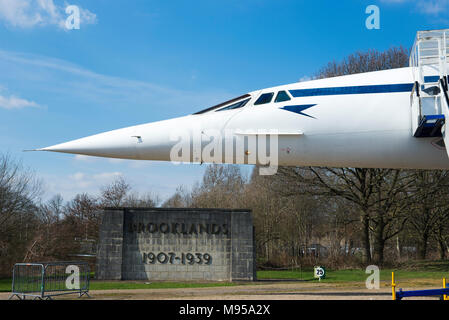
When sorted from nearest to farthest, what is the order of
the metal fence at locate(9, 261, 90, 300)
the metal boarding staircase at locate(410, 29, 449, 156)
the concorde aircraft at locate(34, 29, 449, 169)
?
1. the metal boarding staircase at locate(410, 29, 449, 156)
2. the concorde aircraft at locate(34, 29, 449, 169)
3. the metal fence at locate(9, 261, 90, 300)


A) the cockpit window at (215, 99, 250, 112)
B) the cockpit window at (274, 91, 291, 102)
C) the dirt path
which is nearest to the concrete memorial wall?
the dirt path

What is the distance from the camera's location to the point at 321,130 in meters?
9.79

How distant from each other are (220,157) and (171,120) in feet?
5.01

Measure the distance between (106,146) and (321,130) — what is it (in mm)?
5097

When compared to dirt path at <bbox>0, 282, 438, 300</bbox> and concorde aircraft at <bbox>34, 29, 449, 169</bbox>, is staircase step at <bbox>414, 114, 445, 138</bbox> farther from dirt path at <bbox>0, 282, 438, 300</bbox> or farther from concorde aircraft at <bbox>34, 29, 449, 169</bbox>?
dirt path at <bbox>0, 282, 438, 300</bbox>

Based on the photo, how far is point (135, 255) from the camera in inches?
688

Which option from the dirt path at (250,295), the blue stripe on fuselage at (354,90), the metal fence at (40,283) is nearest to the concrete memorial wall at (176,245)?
the metal fence at (40,283)

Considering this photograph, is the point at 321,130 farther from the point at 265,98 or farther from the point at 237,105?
the point at 237,105

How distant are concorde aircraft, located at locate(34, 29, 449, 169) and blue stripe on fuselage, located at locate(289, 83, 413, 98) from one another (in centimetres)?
2

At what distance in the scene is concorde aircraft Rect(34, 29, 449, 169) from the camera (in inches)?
376

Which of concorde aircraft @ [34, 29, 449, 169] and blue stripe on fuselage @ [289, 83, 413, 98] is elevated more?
blue stripe on fuselage @ [289, 83, 413, 98]

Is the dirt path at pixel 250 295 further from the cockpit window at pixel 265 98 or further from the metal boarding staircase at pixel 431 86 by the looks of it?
the cockpit window at pixel 265 98

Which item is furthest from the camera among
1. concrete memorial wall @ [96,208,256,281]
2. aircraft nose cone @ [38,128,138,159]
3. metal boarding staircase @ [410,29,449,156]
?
concrete memorial wall @ [96,208,256,281]
